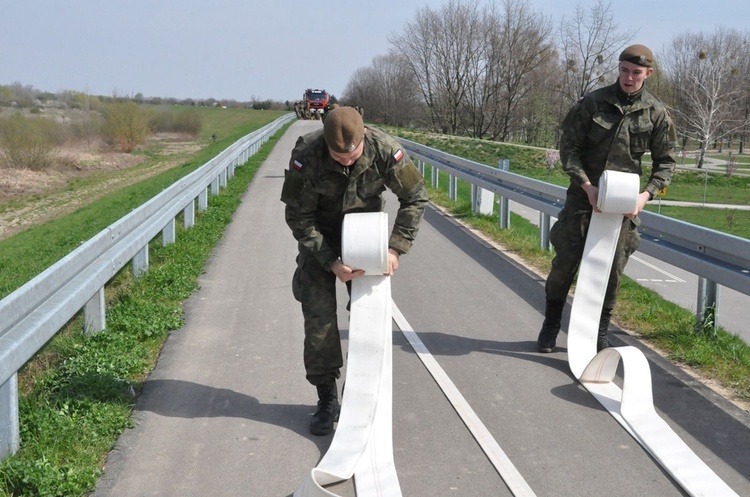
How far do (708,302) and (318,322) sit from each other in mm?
3578

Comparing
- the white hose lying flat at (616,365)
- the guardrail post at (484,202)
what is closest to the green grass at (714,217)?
the guardrail post at (484,202)

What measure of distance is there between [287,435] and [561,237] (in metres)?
2.80

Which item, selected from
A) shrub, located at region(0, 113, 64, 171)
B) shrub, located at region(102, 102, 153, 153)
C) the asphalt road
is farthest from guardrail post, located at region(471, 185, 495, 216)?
shrub, located at region(102, 102, 153, 153)

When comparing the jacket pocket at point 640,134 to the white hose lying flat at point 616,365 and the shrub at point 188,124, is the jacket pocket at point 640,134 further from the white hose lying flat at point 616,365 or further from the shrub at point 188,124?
the shrub at point 188,124

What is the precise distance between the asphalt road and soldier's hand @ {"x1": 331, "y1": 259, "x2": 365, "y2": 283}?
96 centimetres

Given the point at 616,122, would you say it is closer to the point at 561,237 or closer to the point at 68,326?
the point at 561,237

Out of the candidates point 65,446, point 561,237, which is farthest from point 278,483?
point 561,237

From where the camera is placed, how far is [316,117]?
65.9 metres

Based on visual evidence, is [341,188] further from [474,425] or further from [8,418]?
[8,418]

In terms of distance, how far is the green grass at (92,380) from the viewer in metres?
4.34

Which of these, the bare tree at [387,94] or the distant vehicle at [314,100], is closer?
the distant vehicle at [314,100]

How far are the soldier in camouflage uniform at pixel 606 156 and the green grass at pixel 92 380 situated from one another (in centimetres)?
317

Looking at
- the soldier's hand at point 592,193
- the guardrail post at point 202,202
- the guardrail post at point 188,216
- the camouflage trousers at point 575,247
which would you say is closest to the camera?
the soldier's hand at point 592,193

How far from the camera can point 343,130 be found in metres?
4.69
